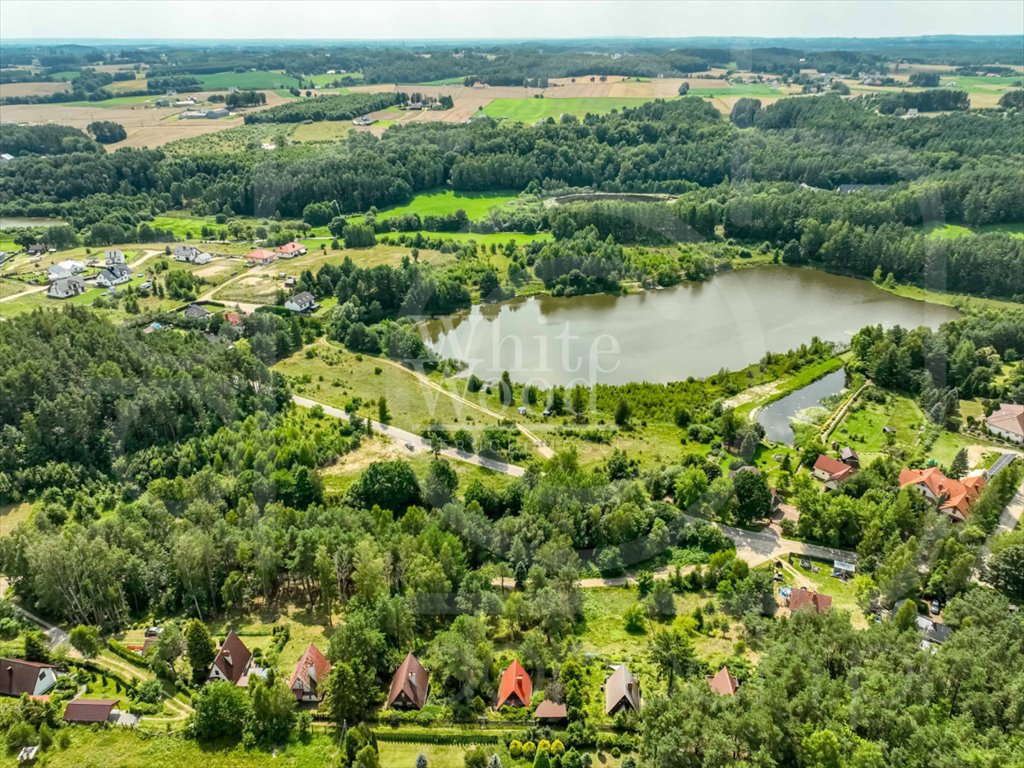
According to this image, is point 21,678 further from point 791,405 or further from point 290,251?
point 290,251

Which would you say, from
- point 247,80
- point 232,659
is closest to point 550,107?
point 247,80

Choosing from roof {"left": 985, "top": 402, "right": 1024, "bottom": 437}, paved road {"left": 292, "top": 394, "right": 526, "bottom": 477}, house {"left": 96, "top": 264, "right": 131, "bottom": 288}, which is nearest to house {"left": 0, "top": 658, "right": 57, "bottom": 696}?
paved road {"left": 292, "top": 394, "right": 526, "bottom": 477}

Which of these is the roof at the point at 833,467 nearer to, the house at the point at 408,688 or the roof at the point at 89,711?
the house at the point at 408,688

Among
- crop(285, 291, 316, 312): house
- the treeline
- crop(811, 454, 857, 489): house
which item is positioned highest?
the treeline

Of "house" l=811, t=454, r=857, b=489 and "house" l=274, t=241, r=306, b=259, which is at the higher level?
"house" l=274, t=241, r=306, b=259

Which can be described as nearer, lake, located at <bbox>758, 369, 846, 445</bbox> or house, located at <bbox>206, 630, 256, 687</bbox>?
house, located at <bbox>206, 630, 256, 687</bbox>

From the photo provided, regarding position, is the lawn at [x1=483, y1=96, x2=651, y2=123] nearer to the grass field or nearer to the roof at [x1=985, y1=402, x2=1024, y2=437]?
the grass field

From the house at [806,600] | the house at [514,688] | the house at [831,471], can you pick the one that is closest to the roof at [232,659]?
the house at [514,688]

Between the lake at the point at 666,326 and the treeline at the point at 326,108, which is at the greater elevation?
the treeline at the point at 326,108
